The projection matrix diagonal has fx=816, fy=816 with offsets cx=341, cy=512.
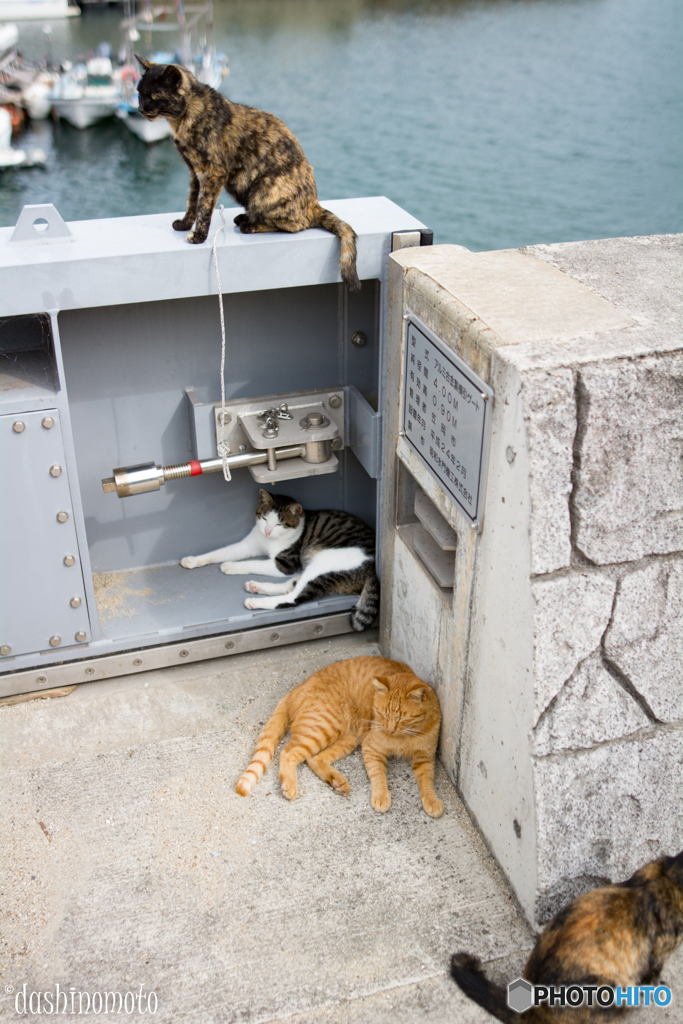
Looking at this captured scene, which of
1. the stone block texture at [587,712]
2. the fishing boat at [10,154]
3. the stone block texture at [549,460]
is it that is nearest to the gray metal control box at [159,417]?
the stone block texture at [549,460]

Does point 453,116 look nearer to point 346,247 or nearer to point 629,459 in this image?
point 346,247

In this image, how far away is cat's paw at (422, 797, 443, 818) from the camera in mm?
2404

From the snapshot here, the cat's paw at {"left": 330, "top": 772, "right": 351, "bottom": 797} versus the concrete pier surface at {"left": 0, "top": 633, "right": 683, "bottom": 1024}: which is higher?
the cat's paw at {"left": 330, "top": 772, "right": 351, "bottom": 797}

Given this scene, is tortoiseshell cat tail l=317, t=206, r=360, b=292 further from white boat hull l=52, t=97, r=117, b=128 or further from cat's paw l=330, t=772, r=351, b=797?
white boat hull l=52, t=97, r=117, b=128

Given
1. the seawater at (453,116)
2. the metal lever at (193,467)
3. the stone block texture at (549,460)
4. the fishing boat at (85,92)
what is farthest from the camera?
the fishing boat at (85,92)

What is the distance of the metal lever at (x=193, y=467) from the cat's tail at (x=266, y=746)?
83cm

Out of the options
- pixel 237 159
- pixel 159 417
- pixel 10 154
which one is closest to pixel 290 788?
pixel 159 417

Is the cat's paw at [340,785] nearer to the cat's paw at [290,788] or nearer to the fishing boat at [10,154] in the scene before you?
the cat's paw at [290,788]

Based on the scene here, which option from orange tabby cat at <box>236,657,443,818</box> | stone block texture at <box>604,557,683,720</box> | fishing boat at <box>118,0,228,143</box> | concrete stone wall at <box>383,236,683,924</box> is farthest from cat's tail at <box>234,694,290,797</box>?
fishing boat at <box>118,0,228,143</box>

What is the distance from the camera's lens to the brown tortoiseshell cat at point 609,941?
66.8 inches

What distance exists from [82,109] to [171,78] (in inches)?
987

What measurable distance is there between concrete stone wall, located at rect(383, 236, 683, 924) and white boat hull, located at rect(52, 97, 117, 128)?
25795mm

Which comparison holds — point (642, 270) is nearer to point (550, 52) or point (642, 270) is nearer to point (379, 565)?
point (379, 565)

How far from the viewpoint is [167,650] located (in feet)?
9.66
